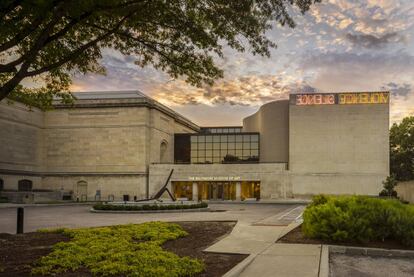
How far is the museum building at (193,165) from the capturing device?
57156 mm

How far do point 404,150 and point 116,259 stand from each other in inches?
3023

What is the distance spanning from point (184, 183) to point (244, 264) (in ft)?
169

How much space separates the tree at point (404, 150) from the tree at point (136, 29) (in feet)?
231

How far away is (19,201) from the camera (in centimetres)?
4619

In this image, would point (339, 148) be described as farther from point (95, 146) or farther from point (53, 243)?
point (53, 243)

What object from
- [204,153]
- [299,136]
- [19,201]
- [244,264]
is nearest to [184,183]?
[204,153]

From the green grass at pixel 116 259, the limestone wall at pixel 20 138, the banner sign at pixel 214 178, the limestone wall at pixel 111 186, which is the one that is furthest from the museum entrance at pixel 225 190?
the green grass at pixel 116 259

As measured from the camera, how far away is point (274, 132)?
206 ft

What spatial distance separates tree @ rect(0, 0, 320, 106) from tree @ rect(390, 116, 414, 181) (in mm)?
70528

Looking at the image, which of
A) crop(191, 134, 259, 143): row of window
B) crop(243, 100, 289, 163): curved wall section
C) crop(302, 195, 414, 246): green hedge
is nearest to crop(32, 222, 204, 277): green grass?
crop(302, 195, 414, 246): green hedge

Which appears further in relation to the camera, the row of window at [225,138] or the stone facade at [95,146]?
the row of window at [225,138]

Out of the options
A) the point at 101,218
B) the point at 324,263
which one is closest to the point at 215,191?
the point at 101,218

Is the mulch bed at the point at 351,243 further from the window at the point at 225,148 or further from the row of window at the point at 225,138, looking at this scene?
the row of window at the point at 225,138

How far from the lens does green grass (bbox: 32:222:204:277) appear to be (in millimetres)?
9180
